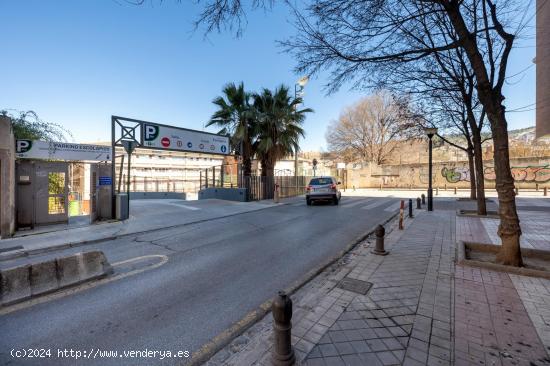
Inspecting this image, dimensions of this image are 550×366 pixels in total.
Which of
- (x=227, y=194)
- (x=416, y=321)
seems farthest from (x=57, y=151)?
(x=416, y=321)

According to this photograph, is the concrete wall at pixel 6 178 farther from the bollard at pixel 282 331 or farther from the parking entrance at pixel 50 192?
the bollard at pixel 282 331

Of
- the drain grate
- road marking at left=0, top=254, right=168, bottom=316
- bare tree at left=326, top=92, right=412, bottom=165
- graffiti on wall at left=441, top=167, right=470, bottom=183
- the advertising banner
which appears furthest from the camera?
bare tree at left=326, top=92, right=412, bottom=165

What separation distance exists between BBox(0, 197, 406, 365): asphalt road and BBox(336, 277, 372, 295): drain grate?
2.57ft

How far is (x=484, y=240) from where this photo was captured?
21.2 ft

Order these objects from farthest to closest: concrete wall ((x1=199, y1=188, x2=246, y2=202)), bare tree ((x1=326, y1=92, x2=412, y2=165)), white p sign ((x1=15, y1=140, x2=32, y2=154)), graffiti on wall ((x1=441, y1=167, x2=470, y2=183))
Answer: bare tree ((x1=326, y1=92, x2=412, y2=165))
graffiti on wall ((x1=441, y1=167, x2=470, y2=183))
concrete wall ((x1=199, y1=188, x2=246, y2=202))
white p sign ((x1=15, y1=140, x2=32, y2=154))

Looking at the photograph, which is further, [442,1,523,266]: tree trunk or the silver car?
the silver car

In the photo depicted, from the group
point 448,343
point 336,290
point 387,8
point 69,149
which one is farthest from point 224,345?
point 69,149

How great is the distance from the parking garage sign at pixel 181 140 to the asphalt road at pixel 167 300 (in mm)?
6353

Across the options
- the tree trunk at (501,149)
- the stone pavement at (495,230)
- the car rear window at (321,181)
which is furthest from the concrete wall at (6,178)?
the car rear window at (321,181)

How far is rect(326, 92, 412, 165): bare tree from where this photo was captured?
107ft

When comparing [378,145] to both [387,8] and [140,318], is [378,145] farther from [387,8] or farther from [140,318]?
[140,318]

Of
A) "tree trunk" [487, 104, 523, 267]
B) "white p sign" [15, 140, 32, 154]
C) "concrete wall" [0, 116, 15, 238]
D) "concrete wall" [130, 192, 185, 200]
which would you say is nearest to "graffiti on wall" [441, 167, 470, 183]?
"tree trunk" [487, 104, 523, 267]

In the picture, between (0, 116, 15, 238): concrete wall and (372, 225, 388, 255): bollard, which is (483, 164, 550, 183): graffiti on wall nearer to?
(372, 225, 388, 255): bollard

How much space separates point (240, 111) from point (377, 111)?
76.0 ft
